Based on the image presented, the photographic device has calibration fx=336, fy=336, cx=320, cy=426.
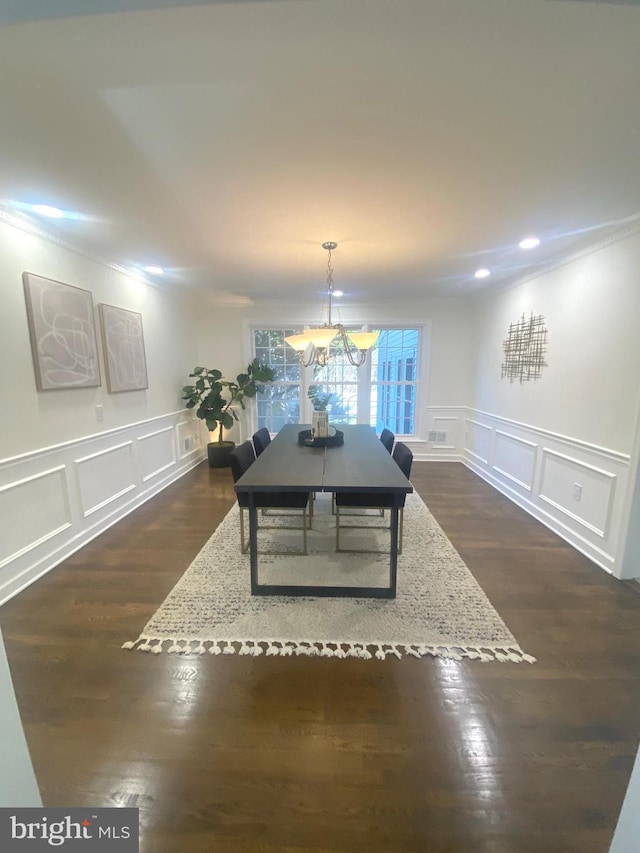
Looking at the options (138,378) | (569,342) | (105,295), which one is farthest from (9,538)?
(569,342)

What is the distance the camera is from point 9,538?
2172 mm

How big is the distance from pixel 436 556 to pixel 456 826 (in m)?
1.60

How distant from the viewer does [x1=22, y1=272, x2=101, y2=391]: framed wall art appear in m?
2.34

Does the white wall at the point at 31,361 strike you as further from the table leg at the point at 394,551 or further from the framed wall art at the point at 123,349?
the table leg at the point at 394,551

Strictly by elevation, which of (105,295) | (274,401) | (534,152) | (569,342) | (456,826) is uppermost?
(534,152)

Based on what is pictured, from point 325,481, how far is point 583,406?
226 centimetres

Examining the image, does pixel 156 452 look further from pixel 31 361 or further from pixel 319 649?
pixel 319 649

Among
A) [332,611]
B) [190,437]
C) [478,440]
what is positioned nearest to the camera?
[332,611]

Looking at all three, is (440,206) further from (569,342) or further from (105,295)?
(105,295)

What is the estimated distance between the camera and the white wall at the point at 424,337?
5043 millimetres

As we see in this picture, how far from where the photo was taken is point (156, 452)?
4.01 meters

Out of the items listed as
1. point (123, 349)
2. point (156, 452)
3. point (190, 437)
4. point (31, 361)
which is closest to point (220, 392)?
point (190, 437)

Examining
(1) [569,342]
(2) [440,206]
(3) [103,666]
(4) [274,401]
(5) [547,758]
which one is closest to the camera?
(5) [547,758]

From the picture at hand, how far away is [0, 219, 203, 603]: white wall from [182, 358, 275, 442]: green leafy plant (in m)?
0.55
